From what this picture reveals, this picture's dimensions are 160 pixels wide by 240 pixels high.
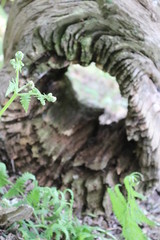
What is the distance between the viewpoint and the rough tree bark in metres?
2.52

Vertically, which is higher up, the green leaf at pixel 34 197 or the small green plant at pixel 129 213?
the small green plant at pixel 129 213

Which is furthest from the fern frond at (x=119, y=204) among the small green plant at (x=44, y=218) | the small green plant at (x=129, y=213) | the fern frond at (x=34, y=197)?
the fern frond at (x=34, y=197)

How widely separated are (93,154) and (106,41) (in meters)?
0.95

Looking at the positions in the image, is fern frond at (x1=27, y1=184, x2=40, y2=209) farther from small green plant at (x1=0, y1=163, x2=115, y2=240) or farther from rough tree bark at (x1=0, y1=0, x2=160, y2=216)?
rough tree bark at (x1=0, y1=0, x2=160, y2=216)

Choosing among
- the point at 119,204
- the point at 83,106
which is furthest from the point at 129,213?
the point at 83,106

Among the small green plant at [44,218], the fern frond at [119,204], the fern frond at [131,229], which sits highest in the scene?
the fern frond at [119,204]

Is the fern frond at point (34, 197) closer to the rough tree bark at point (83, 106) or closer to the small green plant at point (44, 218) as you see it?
the small green plant at point (44, 218)

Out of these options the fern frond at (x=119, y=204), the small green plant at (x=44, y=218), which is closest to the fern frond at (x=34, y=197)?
the small green plant at (x=44, y=218)

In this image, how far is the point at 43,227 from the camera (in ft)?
7.89

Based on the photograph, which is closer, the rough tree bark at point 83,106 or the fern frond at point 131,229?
the fern frond at point 131,229

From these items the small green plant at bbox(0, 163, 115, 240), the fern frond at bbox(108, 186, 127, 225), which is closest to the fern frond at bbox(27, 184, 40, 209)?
the small green plant at bbox(0, 163, 115, 240)

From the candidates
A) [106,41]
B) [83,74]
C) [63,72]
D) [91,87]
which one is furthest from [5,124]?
[83,74]

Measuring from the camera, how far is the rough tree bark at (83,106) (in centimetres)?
252

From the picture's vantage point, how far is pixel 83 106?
347 centimetres
